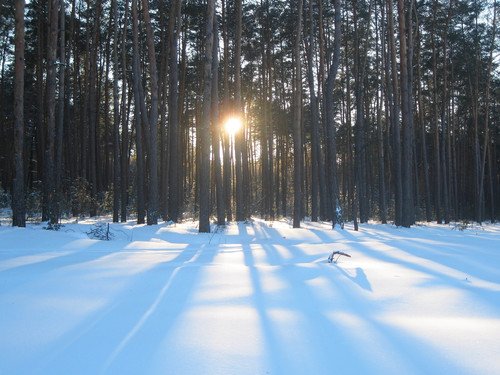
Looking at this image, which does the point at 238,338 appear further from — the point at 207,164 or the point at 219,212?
the point at 219,212

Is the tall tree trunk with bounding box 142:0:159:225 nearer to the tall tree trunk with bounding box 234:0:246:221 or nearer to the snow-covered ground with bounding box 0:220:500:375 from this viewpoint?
the tall tree trunk with bounding box 234:0:246:221

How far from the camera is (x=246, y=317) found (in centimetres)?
281

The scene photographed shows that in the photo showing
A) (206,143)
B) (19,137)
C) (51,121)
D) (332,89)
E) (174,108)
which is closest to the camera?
(19,137)

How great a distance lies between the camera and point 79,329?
2531 millimetres

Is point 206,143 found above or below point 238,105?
below

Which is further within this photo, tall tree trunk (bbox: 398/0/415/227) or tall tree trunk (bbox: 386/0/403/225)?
tall tree trunk (bbox: 386/0/403/225)

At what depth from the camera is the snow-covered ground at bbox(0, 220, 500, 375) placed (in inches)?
81.9

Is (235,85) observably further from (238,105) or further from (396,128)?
(396,128)

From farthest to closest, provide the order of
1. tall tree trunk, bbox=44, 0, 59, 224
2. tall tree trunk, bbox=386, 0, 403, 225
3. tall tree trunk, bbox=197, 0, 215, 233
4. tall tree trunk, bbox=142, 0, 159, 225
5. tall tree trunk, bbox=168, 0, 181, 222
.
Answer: tall tree trunk, bbox=386, 0, 403, 225 → tall tree trunk, bbox=168, 0, 181, 222 → tall tree trunk, bbox=142, 0, 159, 225 → tall tree trunk, bbox=44, 0, 59, 224 → tall tree trunk, bbox=197, 0, 215, 233

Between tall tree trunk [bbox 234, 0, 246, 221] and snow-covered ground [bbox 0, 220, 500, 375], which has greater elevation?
tall tree trunk [bbox 234, 0, 246, 221]

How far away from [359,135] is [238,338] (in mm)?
15002

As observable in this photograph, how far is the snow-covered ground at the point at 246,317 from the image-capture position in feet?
6.82

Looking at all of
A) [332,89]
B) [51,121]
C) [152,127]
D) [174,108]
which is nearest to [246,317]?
[51,121]

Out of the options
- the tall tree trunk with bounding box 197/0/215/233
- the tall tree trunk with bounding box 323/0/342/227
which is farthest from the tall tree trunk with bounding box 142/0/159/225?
the tall tree trunk with bounding box 323/0/342/227
